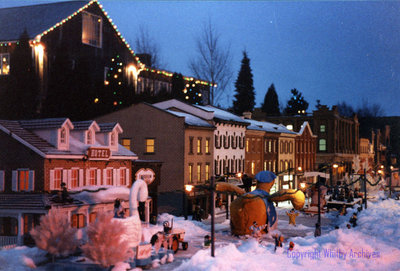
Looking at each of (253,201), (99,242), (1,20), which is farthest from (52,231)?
(1,20)

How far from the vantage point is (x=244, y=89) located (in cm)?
9162

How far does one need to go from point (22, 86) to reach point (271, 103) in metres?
69.6

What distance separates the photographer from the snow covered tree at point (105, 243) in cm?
2386

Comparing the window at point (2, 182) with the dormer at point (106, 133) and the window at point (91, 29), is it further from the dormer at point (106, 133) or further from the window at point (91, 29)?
the window at point (91, 29)

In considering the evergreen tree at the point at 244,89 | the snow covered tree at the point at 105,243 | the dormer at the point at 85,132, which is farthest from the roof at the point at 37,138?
the evergreen tree at the point at 244,89

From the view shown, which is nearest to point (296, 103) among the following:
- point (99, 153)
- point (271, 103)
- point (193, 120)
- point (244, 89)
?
point (271, 103)

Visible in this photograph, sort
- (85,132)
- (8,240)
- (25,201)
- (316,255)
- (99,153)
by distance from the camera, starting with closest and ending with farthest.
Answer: (316,255) → (8,240) → (25,201) → (85,132) → (99,153)

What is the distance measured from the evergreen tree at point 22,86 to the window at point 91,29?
7015 mm

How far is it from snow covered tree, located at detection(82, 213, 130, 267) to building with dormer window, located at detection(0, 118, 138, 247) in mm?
6167

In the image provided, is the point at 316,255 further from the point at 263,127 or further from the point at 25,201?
the point at 263,127

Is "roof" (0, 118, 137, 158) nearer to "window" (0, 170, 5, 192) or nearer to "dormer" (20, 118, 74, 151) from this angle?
"dormer" (20, 118, 74, 151)

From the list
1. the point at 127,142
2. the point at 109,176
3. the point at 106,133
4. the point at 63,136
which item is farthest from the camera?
the point at 127,142

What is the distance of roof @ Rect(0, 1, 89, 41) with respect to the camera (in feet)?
162

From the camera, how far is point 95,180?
122 feet
